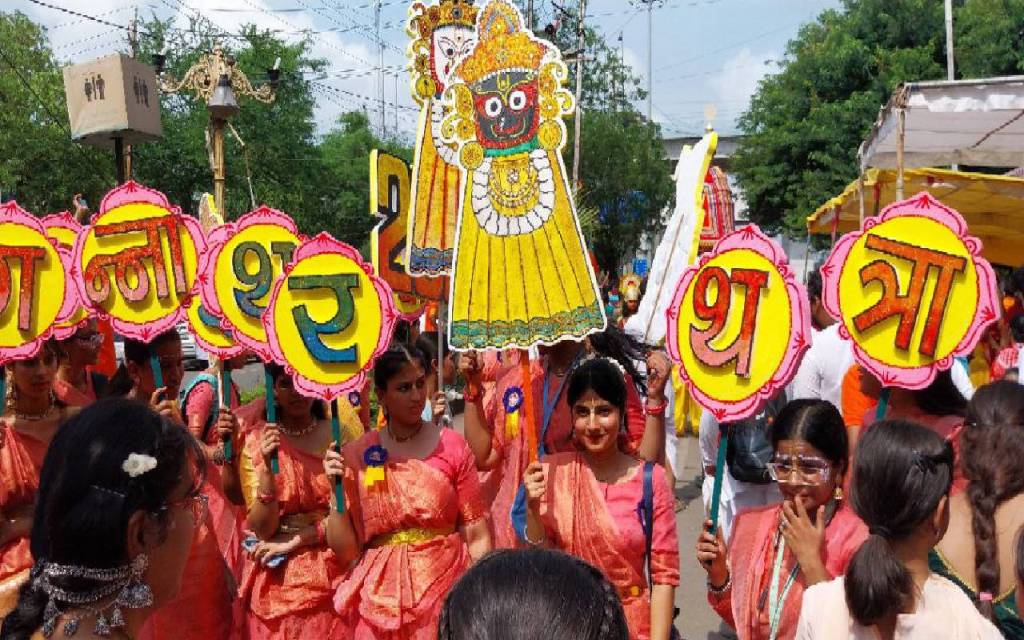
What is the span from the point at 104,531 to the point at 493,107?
2.04m

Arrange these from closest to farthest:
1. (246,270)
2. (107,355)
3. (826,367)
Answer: (246,270) → (826,367) → (107,355)

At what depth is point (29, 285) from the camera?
3.96 meters

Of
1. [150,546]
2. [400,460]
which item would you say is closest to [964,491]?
[400,460]

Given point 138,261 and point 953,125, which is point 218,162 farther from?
point 953,125

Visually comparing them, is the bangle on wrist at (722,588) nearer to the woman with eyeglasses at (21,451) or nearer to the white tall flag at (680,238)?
the white tall flag at (680,238)

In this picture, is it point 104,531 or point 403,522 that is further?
point 403,522

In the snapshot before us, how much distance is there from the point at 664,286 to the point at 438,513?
5.68 ft

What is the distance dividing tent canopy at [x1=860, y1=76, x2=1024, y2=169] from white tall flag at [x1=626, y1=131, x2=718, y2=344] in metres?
1.90

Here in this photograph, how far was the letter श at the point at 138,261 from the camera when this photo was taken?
393cm

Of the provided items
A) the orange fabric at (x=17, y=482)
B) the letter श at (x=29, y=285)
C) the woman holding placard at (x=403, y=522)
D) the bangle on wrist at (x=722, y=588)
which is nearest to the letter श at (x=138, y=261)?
the letter श at (x=29, y=285)

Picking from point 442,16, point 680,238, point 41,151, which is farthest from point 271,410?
point 41,151

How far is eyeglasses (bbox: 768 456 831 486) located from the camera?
101 inches

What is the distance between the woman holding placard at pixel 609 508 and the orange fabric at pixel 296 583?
0.95 meters

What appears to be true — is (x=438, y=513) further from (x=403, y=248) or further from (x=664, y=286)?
(x=403, y=248)
